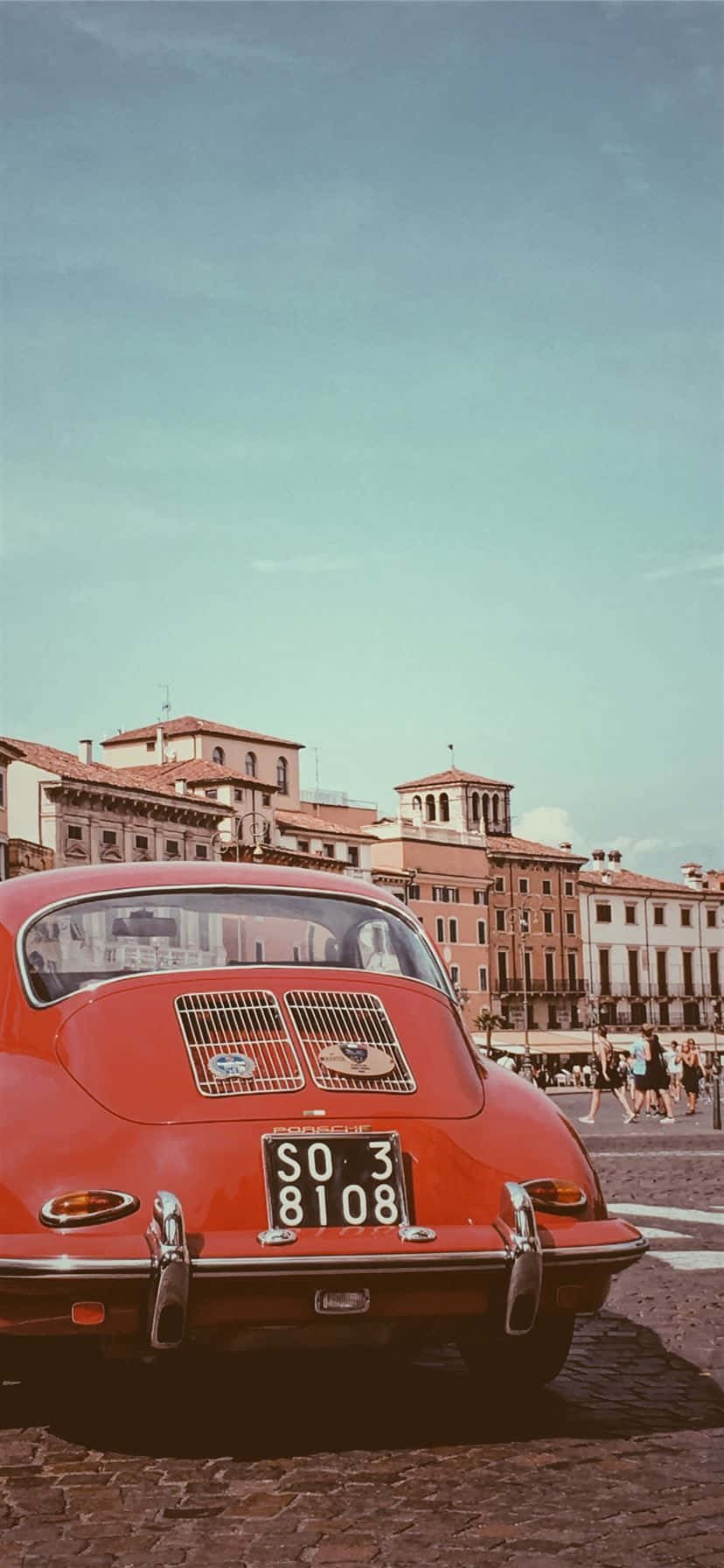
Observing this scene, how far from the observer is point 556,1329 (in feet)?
19.8

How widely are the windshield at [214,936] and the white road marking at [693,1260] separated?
13.3 feet

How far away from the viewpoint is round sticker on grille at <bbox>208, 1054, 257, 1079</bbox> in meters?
5.51

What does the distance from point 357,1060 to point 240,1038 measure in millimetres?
340

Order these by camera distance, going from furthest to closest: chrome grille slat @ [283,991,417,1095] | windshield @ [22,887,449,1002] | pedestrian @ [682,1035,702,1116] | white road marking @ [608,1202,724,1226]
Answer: pedestrian @ [682,1035,702,1116]
white road marking @ [608,1202,724,1226]
windshield @ [22,887,449,1002]
chrome grille slat @ [283,991,417,1095]

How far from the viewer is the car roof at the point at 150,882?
252 inches

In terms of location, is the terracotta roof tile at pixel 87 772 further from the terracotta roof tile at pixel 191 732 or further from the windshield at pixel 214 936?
the windshield at pixel 214 936

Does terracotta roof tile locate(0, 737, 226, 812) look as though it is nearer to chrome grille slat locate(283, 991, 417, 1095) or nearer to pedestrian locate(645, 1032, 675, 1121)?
pedestrian locate(645, 1032, 675, 1121)

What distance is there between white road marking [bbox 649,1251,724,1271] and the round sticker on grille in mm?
4906

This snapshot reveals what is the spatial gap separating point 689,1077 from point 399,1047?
108 feet

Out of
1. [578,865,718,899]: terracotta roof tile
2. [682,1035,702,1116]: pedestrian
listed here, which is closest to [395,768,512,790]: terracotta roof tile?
[578,865,718,899]: terracotta roof tile

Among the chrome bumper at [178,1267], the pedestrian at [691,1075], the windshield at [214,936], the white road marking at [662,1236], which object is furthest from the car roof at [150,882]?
the pedestrian at [691,1075]

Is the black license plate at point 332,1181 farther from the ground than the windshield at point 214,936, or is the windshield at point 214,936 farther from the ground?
the windshield at point 214,936

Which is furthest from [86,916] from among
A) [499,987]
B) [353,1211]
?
[499,987]

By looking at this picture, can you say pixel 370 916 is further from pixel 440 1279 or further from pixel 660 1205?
pixel 660 1205
